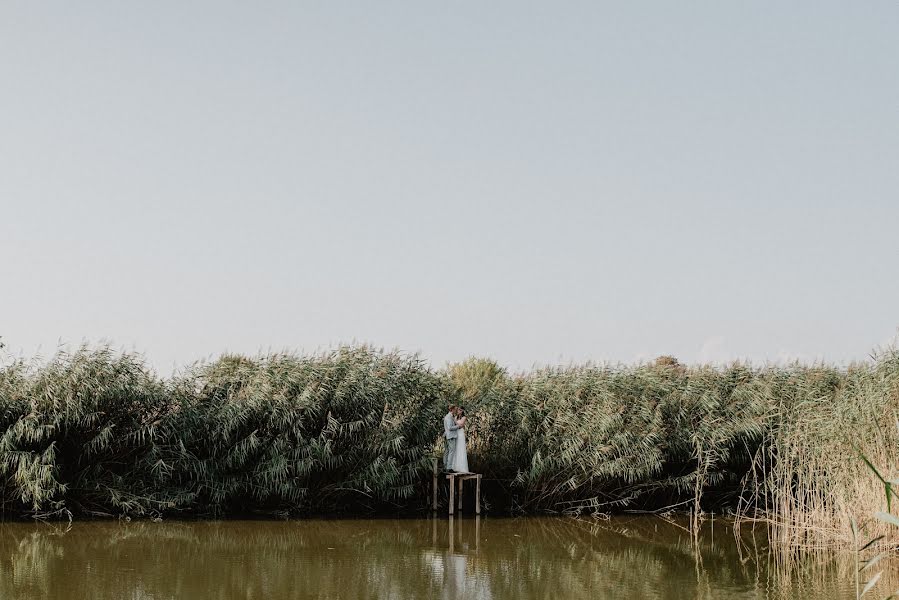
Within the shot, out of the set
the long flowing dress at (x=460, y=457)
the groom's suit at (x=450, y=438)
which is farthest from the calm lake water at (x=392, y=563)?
the groom's suit at (x=450, y=438)

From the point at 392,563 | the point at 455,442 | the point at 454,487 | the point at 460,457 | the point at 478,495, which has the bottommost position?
the point at 392,563

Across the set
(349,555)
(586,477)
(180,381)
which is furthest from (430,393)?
(349,555)

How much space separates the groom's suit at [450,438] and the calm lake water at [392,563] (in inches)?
62.2

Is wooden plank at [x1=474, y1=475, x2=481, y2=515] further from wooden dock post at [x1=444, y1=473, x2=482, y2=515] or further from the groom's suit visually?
the groom's suit

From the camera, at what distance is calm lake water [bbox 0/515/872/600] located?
29.8 feet

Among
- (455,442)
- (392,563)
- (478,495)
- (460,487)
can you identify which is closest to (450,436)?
(455,442)

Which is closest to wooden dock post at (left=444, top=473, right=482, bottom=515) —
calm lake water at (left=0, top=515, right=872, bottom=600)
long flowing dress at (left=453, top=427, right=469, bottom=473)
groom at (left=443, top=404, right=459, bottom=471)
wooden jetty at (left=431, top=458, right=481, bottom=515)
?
wooden jetty at (left=431, top=458, right=481, bottom=515)

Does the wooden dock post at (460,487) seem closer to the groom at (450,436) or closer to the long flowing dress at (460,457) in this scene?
the long flowing dress at (460,457)

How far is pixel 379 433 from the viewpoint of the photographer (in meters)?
15.7

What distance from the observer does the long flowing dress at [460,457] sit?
15953 millimetres

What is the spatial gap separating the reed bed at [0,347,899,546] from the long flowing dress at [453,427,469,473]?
499mm

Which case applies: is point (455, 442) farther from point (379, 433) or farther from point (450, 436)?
point (379, 433)


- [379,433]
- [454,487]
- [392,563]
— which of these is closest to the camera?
[392,563]

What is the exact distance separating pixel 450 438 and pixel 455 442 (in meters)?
0.11
